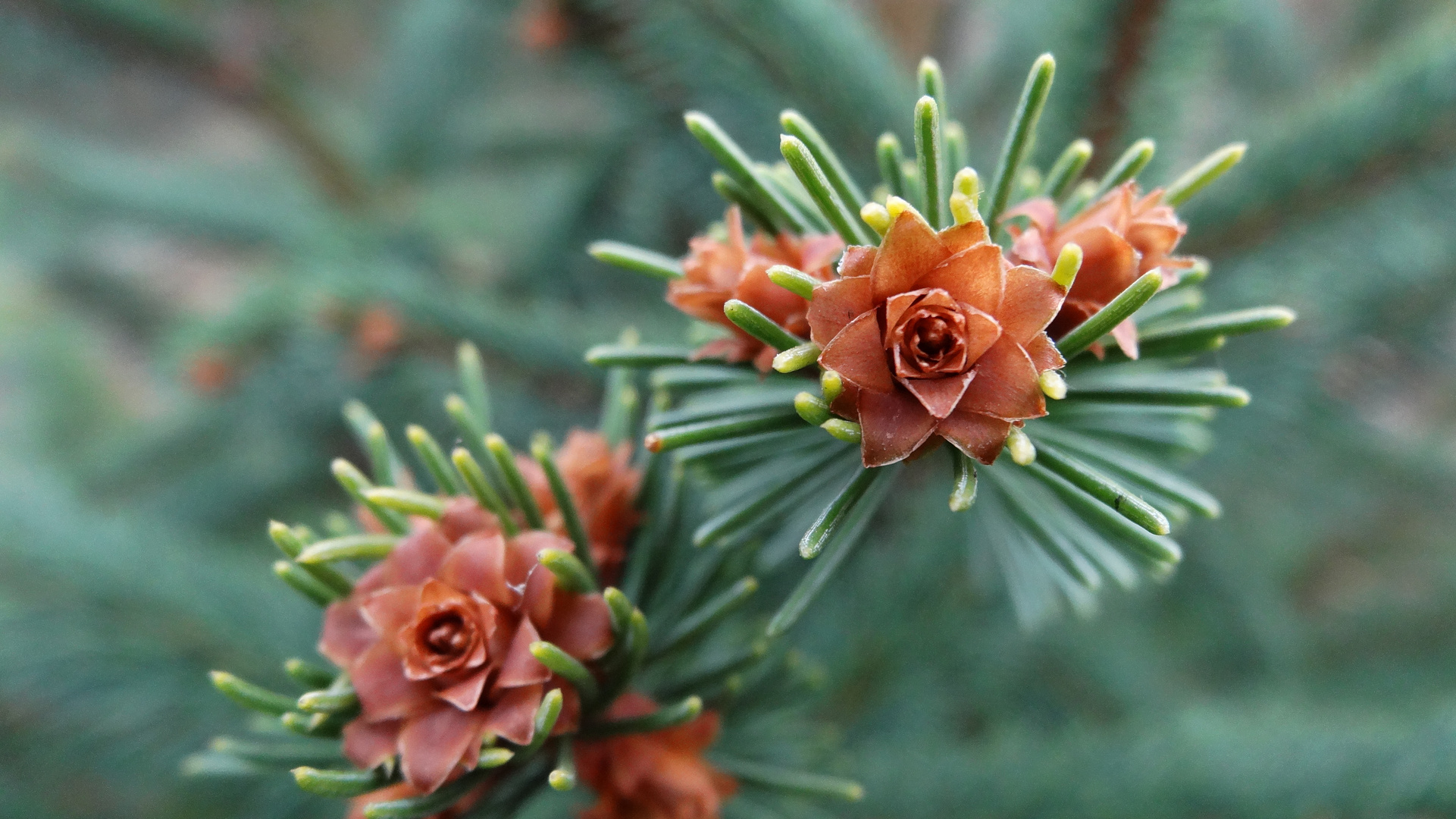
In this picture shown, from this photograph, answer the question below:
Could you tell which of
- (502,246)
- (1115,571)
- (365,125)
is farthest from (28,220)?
(1115,571)

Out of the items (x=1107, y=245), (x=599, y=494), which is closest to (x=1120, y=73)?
(x=1107, y=245)

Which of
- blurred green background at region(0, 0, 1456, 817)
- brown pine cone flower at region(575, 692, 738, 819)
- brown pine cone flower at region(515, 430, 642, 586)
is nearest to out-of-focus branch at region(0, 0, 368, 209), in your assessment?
blurred green background at region(0, 0, 1456, 817)

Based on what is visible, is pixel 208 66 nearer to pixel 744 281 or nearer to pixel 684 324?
pixel 684 324

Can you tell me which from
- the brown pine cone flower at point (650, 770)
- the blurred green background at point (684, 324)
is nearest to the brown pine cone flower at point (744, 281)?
the brown pine cone flower at point (650, 770)

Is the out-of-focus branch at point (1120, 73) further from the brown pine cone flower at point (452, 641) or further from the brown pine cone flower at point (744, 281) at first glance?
the brown pine cone flower at point (452, 641)

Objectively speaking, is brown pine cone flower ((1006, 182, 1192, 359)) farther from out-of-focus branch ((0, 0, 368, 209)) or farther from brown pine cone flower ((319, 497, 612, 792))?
out-of-focus branch ((0, 0, 368, 209))
